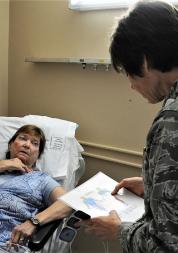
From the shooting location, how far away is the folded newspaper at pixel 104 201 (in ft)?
4.49

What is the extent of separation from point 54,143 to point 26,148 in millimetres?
224

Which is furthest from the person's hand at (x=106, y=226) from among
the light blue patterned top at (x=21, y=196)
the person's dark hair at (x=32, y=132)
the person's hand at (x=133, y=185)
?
the person's dark hair at (x=32, y=132)

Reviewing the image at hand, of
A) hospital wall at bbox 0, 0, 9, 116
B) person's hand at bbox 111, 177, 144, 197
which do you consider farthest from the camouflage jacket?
hospital wall at bbox 0, 0, 9, 116

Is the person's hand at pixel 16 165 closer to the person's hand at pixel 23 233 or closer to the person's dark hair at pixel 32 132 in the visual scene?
the person's dark hair at pixel 32 132

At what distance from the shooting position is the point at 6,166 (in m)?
1.95

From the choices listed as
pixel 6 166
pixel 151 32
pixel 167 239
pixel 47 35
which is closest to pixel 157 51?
pixel 151 32

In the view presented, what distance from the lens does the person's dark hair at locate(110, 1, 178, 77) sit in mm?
840

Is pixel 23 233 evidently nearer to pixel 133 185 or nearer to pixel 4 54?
pixel 133 185

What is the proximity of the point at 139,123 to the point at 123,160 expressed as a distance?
0.27 m

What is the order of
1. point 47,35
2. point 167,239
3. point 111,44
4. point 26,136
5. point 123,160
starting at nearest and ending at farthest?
1. point 167,239
2. point 111,44
3. point 26,136
4. point 123,160
5. point 47,35

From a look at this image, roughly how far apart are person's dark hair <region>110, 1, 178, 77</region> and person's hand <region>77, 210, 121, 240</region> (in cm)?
49

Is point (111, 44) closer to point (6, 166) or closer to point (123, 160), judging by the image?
point (6, 166)

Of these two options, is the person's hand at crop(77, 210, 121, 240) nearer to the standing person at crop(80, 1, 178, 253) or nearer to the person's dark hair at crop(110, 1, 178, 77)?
the standing person at crop(80, 1, 178, 253)

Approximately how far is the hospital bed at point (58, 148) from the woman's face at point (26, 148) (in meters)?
0.08
